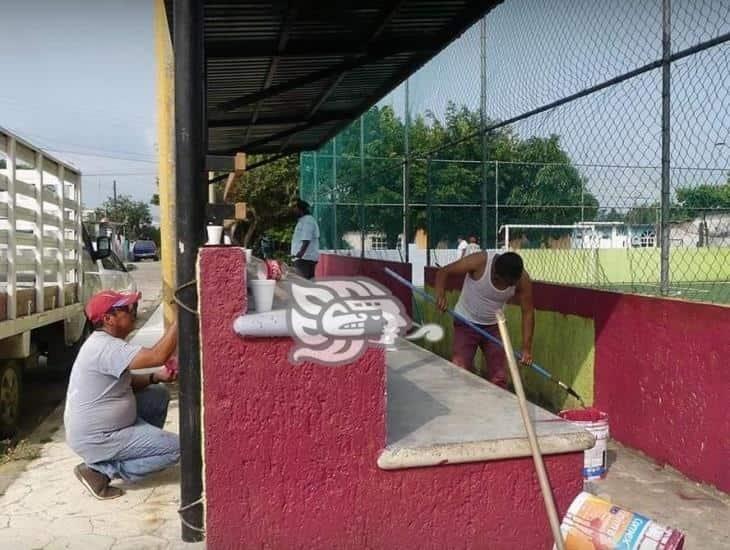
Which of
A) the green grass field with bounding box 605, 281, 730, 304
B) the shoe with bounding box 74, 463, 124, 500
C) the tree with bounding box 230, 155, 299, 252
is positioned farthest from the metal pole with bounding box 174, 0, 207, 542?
the tree with bounding box 230, 155, 299, 252

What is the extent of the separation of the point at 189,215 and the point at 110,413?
1.34 metres

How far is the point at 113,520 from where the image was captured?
3.81 metres

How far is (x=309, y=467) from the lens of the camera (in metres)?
3.27

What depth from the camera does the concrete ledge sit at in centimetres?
333

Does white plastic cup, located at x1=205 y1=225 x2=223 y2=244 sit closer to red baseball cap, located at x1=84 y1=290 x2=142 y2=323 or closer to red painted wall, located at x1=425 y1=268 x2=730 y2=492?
red baseball cap, located at x1=84 y1=290 x2=142 y2=323

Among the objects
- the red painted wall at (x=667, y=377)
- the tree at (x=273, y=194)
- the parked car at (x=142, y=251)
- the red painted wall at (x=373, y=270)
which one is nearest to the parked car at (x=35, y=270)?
the red painted wall at (x=373, y=270)

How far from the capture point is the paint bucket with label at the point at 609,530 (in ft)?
9.22

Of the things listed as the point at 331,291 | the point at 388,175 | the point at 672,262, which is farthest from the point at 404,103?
the point at 331,291

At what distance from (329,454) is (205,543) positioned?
68 centimetres

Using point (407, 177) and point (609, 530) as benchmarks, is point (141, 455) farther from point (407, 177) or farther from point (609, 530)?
point (407, 177)

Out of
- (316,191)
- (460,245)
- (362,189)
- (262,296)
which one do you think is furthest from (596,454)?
(316,191)

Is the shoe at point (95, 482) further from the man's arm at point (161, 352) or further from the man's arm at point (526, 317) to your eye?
the man's arm at point (526, 317)

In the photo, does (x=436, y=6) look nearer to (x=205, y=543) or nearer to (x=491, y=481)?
(x=491, y=481)

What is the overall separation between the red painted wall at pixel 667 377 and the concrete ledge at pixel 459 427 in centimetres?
105
